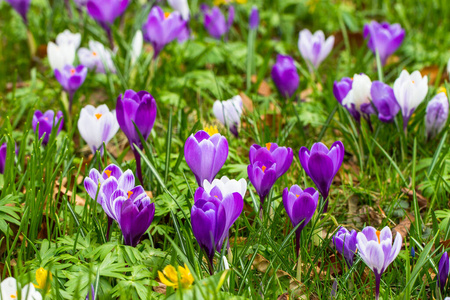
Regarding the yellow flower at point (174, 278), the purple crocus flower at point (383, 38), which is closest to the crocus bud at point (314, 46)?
the purple crocus flower at point (383, 38)

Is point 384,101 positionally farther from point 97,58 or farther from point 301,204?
point 97,58

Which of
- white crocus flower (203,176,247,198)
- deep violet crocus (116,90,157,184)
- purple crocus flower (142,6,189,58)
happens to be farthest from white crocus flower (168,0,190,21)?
white crocus flower (203,176,247,198)

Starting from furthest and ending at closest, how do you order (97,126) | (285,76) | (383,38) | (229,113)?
1. (383,38)
2. (285,76)
3. (229,113)
4. (97,126)

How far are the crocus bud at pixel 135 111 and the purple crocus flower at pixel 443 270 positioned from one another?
3.40ft

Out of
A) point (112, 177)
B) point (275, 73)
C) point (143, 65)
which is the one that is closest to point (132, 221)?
point (112, 177)

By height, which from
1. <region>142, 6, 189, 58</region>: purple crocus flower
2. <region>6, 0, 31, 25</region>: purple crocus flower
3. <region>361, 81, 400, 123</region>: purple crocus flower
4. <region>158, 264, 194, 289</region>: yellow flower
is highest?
<region>6, 0, 31, 25</region>: purple crocus flower

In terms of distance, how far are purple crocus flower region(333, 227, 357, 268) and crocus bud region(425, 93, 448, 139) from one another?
95 centimetres

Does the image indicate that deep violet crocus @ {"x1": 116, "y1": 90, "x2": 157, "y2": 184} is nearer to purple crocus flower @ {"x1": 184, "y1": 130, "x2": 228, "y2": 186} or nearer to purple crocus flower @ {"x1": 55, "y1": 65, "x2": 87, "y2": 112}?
purple crocus flower @ {"x1": 184, "y1": 130, "x2": 228, "y2": 186}

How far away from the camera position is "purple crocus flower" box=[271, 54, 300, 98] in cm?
260

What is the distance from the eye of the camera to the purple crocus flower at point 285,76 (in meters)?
2.60

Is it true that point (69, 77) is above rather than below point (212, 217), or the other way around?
above

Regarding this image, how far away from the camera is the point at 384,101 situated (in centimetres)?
213

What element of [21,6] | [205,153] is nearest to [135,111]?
[205,153]

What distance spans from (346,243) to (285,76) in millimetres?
1295
